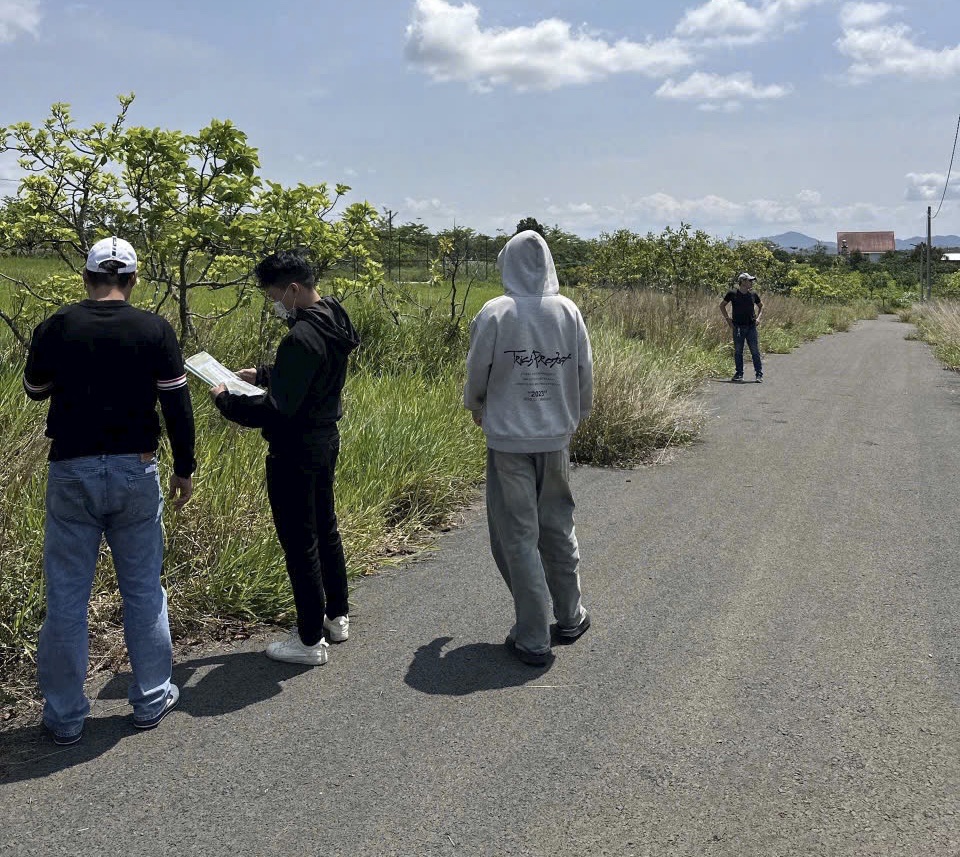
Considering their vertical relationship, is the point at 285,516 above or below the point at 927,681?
above

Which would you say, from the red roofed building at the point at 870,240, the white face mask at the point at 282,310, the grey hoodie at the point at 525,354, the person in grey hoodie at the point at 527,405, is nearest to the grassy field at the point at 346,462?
the person in grey hoodie at the point at 527,405

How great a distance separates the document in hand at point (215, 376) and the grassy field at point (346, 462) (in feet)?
4.13

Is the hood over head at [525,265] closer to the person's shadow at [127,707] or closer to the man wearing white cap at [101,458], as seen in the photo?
the man wearing white cap at [101,458]

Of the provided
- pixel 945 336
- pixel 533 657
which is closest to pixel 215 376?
pixel 533 657

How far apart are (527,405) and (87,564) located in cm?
194

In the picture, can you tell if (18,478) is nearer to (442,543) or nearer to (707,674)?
(442,543)

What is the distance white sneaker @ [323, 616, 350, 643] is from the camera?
4379mm

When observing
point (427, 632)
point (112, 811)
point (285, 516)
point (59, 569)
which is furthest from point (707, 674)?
point (59, 569)

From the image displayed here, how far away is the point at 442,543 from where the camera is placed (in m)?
6.16

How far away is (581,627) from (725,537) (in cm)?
215

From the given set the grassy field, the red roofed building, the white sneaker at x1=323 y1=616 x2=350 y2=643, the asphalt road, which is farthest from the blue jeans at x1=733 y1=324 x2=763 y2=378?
the red roofed building

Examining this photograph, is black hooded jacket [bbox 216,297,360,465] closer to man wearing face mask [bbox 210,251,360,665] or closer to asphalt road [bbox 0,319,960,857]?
man wearing face mask [bbox 210,251,360,665]

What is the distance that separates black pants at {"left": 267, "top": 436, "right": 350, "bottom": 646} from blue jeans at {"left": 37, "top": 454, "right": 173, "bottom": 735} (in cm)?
56

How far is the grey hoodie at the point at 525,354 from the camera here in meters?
4.04
